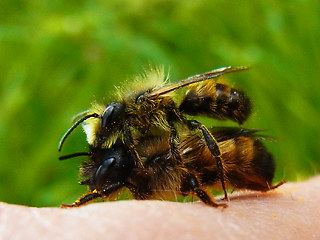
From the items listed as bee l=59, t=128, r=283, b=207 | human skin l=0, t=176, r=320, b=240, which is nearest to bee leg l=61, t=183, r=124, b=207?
bee l=59, t=128, r=283, b=207

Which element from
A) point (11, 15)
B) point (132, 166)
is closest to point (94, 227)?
point (132, 166)

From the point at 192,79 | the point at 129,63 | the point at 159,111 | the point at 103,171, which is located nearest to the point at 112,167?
the point at 103,171

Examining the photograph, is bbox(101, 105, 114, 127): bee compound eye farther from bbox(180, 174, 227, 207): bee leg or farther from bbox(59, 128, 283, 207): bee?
bbox(180, 174, 227, 207): bee leg

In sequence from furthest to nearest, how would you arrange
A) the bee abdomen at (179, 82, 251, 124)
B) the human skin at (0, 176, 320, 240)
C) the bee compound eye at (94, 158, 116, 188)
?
the bee abdomen at (179, 82, 251, 124)
the bee compound eye at (94, 158, 116, 188)
the human skin at (0, 176, 320, 240)

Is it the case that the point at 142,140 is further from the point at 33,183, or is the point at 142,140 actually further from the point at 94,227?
the point at 33,183

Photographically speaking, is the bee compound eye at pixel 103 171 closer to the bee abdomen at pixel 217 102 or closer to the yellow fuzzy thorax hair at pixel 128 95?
the yellow fuzzy thorax hair at pixel 128 95

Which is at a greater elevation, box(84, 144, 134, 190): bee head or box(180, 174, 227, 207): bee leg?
box(84, 144, 134, 190): bee head

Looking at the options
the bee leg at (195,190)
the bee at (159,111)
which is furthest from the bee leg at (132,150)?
the bee leg at (195,190)
